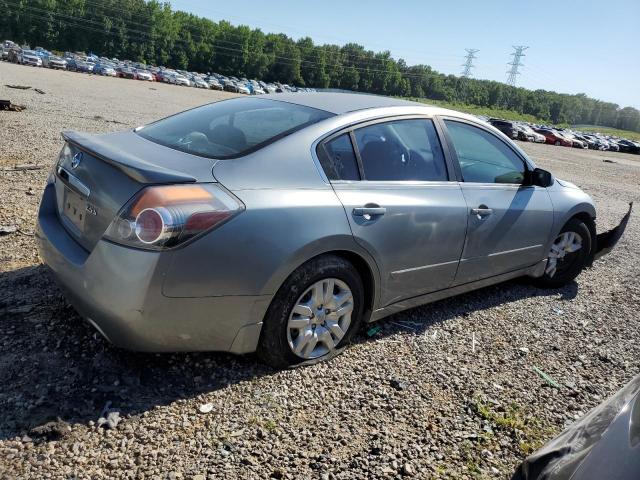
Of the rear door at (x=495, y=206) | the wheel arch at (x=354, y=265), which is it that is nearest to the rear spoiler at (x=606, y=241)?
the rear door at (x=495, y=206)

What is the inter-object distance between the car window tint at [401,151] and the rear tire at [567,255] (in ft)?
6.38

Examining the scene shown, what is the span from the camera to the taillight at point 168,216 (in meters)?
2.42

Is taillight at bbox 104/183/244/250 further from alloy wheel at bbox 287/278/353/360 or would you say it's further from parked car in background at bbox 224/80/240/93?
parked car in background at bbox 224/80/240/93

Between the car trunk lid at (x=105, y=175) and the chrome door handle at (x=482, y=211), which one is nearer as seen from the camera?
the car trunk lid at (x=105, y=175)

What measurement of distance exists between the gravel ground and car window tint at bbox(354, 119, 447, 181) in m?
1.15

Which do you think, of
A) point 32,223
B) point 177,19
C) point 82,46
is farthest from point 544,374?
point 177,19

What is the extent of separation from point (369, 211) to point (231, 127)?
3.41ft

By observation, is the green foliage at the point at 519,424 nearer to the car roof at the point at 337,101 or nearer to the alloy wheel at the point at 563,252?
the car roof at the point at 337,101

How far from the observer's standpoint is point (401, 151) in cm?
353

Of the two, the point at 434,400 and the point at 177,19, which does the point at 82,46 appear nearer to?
the point at 177,19

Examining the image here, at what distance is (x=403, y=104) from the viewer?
377cm

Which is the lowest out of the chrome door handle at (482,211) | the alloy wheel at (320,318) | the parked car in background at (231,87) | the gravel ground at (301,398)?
the gravel ground at (301,398)

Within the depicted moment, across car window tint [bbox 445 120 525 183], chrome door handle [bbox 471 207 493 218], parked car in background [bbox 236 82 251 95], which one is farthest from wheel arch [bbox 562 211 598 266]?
parked car in background [bbox 236 82 251 95]

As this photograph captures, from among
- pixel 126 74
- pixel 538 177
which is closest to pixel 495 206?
pixel 538 177
